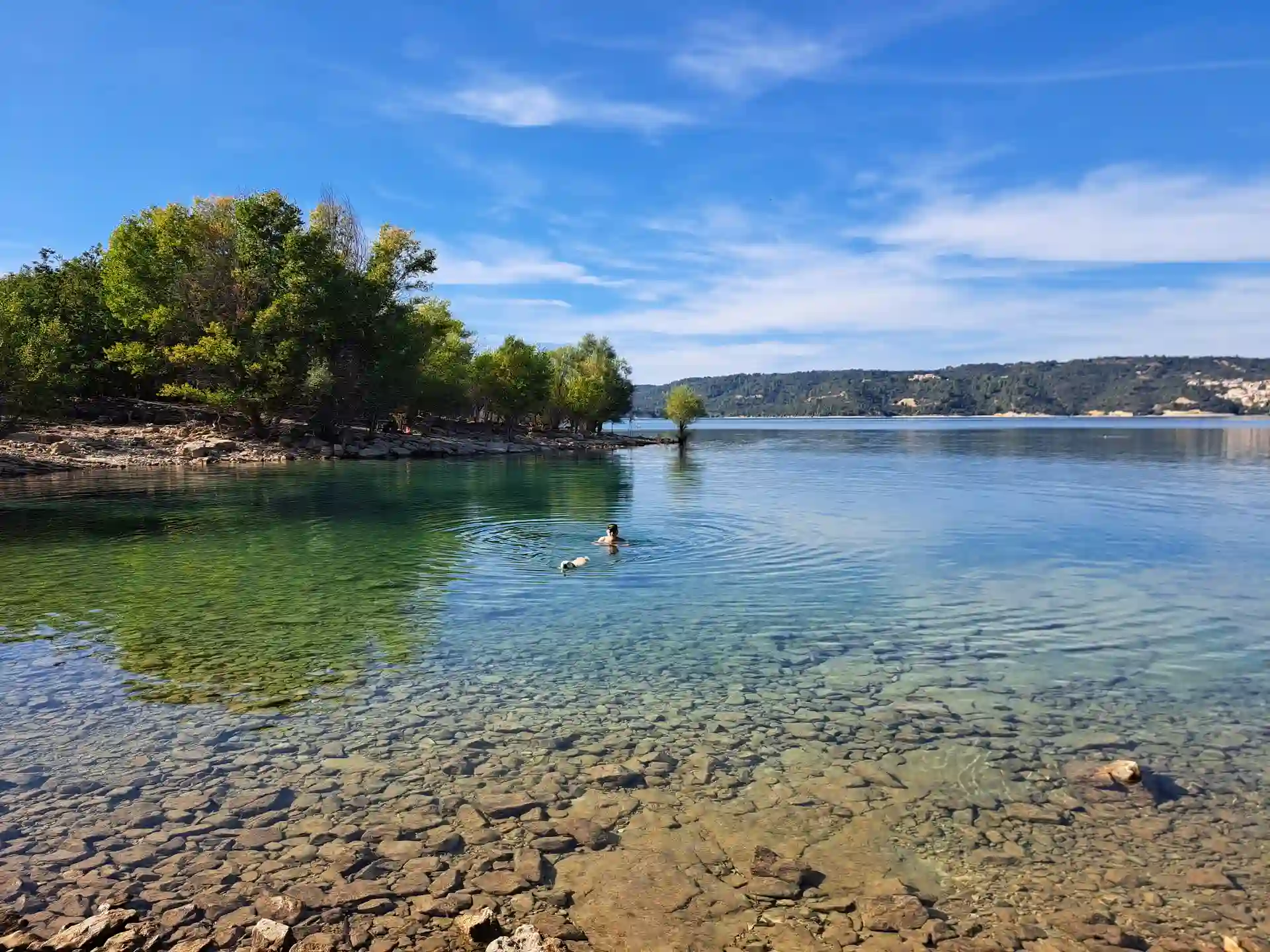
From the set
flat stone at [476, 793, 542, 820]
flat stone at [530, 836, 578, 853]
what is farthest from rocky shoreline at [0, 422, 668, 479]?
flat stone at [530, 836, 578, 853]

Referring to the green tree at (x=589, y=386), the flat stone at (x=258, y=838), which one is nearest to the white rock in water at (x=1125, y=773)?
the flat stone at (x=258, y=838)

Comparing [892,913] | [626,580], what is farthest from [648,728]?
[626,580]

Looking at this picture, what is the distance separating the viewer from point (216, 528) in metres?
34.4

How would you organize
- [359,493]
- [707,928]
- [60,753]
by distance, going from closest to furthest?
[707,928]
[60,753]
[359,493]

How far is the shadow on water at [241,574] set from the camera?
621 inches

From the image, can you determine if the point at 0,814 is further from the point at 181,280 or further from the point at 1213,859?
the point at 181,280

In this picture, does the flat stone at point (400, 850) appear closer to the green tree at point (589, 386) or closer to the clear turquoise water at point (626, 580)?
the clear turquoise water at point (626, 580)

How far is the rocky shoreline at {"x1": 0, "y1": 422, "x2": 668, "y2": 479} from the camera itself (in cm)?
6431

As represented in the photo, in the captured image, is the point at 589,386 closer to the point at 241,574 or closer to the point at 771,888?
the point at 241,574

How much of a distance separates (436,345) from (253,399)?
34367 mm

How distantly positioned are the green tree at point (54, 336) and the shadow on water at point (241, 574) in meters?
10.1

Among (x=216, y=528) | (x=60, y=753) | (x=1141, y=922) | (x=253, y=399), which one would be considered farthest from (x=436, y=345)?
(x=1141, y=922)

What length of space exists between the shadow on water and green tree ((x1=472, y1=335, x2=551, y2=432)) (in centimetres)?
5930

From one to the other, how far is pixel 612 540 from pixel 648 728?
17.8m
